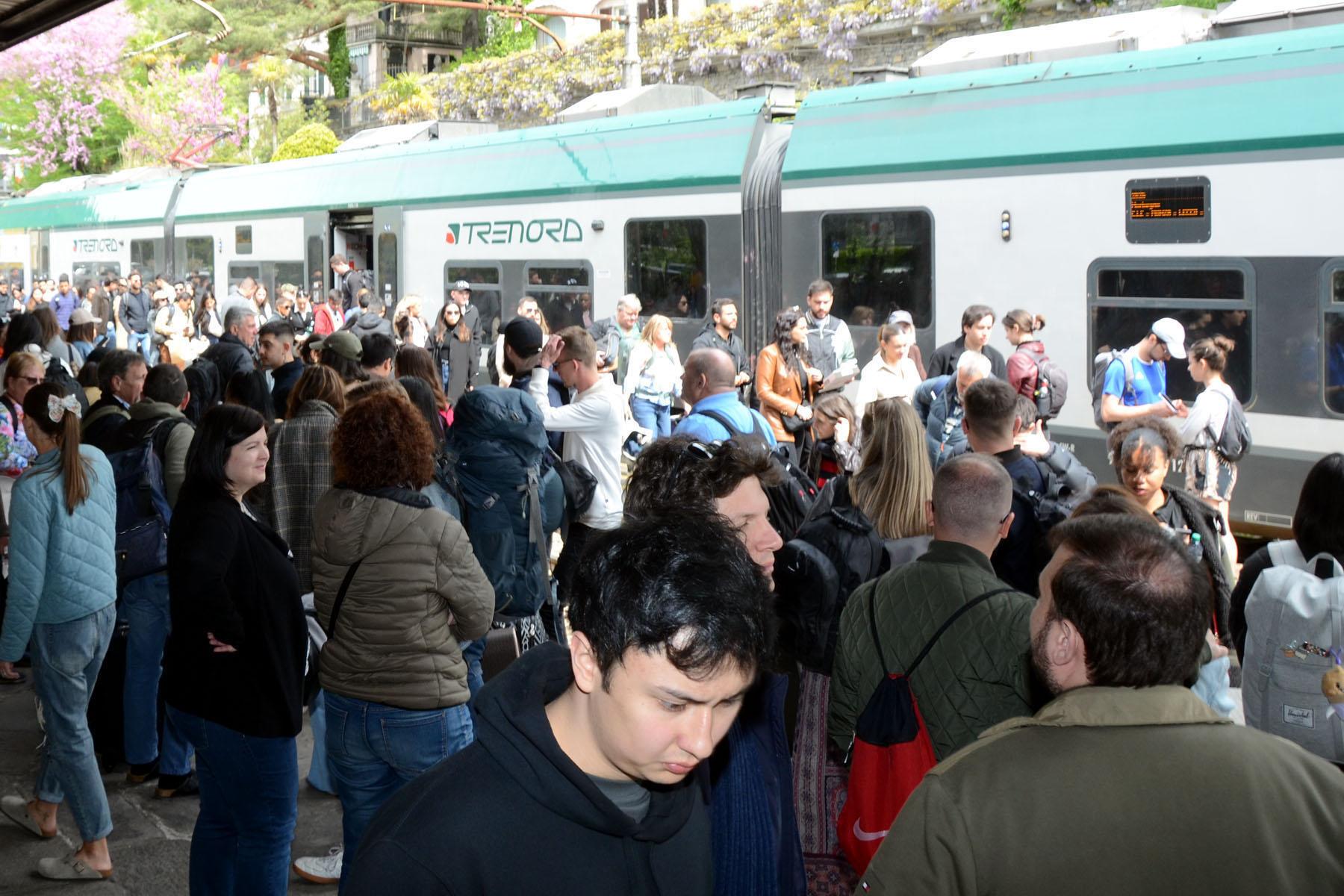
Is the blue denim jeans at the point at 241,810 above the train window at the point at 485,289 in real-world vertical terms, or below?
below

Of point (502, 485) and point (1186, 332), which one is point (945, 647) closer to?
point (502, 485)

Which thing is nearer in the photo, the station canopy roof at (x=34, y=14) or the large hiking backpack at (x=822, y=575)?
the large hiking backpack at (x=822, y=575)

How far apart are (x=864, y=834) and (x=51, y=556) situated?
11.0 feet

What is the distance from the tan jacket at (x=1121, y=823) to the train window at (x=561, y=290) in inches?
511

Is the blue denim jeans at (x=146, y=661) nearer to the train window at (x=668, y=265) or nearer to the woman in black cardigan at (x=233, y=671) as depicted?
the woman in black cardigan at (x=233, y=671)

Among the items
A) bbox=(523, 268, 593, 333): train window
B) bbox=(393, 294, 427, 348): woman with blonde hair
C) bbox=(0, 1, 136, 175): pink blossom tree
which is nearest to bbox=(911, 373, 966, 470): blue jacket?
bbox=(393, 294, 427, 348): woman with blonde hair

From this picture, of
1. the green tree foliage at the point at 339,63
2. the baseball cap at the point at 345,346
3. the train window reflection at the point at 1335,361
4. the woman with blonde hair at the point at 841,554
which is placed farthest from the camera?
the green tree foliage at the point at 339,63

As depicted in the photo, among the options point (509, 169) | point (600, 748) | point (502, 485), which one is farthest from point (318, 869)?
point (509, 169)

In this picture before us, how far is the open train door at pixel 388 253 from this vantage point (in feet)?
60.3

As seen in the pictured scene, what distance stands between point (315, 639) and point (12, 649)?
1.20m

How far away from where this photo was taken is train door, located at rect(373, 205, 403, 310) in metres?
18.4

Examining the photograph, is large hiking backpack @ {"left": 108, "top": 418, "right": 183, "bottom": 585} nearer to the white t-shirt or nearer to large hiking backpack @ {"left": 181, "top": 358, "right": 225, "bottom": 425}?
the white t-shirt

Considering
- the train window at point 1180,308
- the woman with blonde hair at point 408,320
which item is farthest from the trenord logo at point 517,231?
the train window at point 1180,308

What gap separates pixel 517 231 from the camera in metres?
16.2
